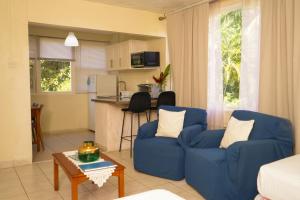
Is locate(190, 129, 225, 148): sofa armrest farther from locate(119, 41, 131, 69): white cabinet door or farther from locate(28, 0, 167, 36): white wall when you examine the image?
locate(119, 41, 131, 69): white cabinet door

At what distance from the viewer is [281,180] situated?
1.96 metres

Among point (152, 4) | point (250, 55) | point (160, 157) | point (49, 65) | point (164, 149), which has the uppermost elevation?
point (152, 4)

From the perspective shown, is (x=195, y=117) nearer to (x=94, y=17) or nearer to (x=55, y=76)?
(x=94, y=17)

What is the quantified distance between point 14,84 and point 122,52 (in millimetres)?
2518

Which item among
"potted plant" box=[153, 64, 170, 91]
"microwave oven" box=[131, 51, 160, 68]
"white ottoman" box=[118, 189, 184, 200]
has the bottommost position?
"white ottoman" box=[118, 189, 184, 200]

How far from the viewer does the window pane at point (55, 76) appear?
236 inches

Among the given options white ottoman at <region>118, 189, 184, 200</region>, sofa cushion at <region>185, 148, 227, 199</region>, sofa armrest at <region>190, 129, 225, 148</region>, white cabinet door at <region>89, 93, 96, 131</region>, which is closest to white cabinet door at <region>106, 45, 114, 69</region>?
white cabinet door at <region>89, 93, 96, 131</region>

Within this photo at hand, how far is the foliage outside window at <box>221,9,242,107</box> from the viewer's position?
12.4ft

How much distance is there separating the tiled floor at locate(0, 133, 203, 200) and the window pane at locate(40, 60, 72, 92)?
2.60 metres

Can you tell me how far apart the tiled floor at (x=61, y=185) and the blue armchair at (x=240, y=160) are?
29 centimetres

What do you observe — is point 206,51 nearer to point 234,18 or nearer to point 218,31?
point 218,31

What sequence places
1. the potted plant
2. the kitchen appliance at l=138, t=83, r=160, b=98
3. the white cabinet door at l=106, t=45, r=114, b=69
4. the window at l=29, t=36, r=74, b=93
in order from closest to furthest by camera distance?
the potted plant, the kitchen appliance at l=138, t=83, r=160, b=98, the window at l=29, t=36, r=74, b=93, the white cabinet door at l=106, t=45, r=114, b=69

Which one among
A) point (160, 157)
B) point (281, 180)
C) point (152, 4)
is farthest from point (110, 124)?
point (281, 180)

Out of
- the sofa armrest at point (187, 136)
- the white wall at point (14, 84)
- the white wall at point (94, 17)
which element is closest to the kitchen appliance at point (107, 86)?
the white wall at point (94, 17)
